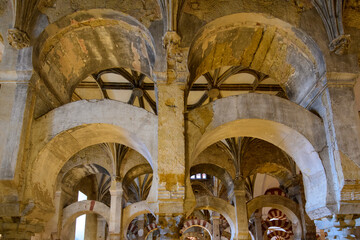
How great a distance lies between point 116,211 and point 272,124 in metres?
7.24

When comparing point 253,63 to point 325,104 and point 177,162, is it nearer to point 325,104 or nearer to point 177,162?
point 325,104

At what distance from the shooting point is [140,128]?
6055 mm

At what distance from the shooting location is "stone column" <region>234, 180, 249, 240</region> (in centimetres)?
1102

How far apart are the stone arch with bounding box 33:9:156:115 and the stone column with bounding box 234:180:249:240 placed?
238 inches

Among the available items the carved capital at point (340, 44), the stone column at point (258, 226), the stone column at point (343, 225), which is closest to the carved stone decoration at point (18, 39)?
the carved capital at point (340, 44)

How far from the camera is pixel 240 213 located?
11.4 m

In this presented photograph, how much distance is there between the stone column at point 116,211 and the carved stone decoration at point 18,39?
676cm

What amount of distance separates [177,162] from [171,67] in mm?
1721

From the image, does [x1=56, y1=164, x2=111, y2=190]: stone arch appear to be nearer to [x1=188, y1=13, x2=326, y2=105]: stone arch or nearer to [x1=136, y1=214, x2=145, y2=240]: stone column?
[x1=136, y1=214, x2=145, y2=240]: stone column

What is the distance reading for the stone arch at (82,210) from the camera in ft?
41.0

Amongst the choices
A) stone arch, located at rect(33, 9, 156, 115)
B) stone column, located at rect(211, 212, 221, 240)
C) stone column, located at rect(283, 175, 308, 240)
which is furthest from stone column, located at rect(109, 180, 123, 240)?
stone column, located at rect(283, 175, 308, 240)

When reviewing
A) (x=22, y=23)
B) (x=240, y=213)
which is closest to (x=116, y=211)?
(x=240, y=213)

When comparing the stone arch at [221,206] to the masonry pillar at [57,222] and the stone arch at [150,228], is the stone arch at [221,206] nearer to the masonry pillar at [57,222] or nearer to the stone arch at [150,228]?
the masonry pillar at [57,222]

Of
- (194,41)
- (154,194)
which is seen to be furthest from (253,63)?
(154,194)
